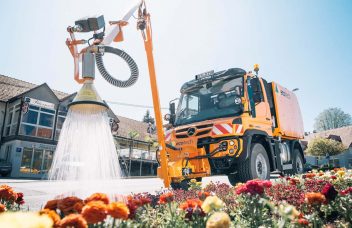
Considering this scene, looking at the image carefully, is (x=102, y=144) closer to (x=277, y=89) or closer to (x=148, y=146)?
(x=277, y=89)

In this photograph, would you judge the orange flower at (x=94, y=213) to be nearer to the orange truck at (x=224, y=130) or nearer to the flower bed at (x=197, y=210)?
the flower bed at (x=197, y=210)

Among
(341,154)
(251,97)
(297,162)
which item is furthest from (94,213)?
(341,154)

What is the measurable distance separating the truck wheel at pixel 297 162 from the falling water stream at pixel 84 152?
8.76 m

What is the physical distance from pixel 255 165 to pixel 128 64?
4872 mm

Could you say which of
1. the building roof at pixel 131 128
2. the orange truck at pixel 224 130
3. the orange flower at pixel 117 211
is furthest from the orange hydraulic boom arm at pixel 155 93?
the building roof at pixel 131 128

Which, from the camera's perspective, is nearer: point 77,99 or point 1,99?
point 77,99

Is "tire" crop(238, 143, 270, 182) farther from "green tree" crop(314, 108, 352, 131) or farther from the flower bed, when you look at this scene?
"green tree" crop(314, 108, 352, 131)

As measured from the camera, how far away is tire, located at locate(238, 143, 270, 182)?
20.9 feet

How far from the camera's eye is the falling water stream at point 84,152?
228 cm

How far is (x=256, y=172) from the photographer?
21.8 ft

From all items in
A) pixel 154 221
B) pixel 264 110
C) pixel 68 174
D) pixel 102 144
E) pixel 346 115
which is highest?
pixel 346 115

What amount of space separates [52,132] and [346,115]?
76.5 m

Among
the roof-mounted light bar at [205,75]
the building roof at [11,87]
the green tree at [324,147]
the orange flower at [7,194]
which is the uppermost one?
the building roof at [11,87]

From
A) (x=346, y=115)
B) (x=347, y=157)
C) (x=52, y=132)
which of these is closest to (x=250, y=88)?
(x=52, y=132)
